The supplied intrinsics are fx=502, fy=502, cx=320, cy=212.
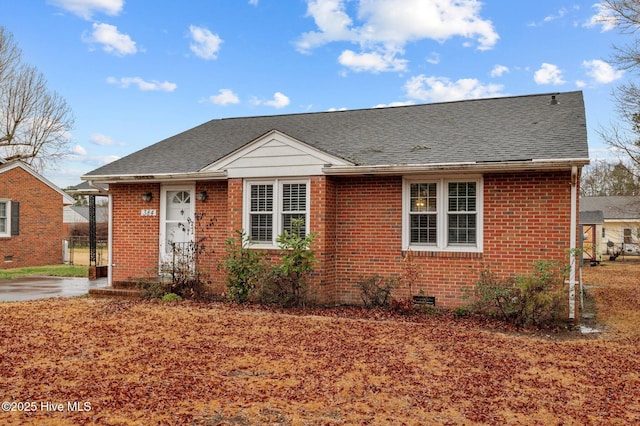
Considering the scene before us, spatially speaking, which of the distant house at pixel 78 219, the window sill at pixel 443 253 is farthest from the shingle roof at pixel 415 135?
the distant house at pixel 78 219

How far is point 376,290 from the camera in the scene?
9.91 meters

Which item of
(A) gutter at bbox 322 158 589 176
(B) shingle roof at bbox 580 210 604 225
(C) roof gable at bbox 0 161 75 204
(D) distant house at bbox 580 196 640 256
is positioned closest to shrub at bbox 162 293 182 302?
(A) gutter at bbox 322 158 589 176

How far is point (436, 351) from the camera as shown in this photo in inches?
262

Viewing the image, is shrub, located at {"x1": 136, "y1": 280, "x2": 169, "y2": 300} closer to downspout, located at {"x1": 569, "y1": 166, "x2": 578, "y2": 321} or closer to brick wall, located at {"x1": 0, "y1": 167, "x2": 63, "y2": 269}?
downspout, located at {"x1": 569, "y1": 166, "x2": 578, "y2": 321}

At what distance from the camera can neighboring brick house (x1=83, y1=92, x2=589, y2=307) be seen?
30.0ft

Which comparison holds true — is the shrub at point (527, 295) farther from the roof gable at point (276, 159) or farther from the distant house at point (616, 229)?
the distant house at point (616, 229)

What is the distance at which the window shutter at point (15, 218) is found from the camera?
20.9 metres

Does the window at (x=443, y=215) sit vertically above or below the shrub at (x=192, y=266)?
above

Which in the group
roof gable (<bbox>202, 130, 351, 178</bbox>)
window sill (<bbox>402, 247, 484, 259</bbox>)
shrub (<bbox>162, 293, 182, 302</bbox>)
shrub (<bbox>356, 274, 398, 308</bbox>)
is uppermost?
roof gable (<bbox>202, 130, 351, 178</bbox>)

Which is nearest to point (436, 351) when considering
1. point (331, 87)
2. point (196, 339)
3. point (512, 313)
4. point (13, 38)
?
point (512, 313)

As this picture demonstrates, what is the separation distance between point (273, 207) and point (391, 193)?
2.50 metres

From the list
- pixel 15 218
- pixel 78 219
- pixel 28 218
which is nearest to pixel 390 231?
pixel 15 218

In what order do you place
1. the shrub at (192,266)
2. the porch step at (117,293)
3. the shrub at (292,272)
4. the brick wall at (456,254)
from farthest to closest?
the porch step at (117,293) → the shrub at (192,266) → the shrub at (292,272) → the brick wall at (456,254)

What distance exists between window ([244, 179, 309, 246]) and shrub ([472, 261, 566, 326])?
12.3 feet
